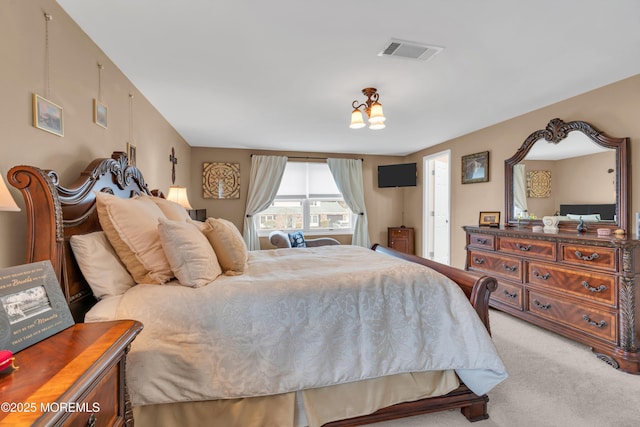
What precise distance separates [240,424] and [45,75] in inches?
78.5

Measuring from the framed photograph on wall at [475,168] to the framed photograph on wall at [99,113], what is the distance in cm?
426

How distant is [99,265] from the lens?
1497mm

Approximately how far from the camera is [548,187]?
329 centimetres

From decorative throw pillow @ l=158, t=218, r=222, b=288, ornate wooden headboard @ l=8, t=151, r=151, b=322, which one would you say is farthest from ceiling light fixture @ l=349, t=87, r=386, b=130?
ornate wooden headboard @ l=8, t=151, r=151, b=322

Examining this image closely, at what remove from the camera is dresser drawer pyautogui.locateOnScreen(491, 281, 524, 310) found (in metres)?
3.08

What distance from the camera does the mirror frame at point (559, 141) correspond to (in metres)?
2.64

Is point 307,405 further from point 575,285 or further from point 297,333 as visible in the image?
point 575,285

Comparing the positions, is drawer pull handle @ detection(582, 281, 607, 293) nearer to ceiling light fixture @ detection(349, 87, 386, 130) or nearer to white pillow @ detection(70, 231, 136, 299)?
ceiling light fixture @ detection(349, 87, 386, 130)

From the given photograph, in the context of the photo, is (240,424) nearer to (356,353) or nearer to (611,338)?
(356,353)

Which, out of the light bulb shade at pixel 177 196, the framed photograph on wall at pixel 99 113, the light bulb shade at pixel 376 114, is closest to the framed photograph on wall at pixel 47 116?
the framed photograph on wall at pixel 99 113

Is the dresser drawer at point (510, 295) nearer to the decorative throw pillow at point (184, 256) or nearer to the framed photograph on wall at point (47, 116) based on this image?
the decorative throw pillow at point (184, 256)

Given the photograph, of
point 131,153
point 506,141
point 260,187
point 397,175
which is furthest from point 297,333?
point 397,175

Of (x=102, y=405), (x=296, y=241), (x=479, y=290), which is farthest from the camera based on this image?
(x=296, y=241)

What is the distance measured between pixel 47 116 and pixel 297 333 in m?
1.68
